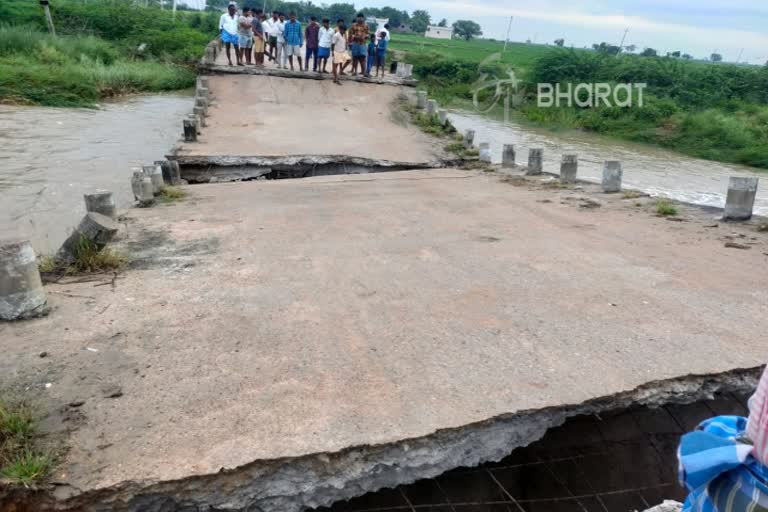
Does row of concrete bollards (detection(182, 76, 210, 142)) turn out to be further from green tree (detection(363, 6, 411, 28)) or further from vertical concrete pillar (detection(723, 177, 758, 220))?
green tree (detection(363, 6, 411, 28))

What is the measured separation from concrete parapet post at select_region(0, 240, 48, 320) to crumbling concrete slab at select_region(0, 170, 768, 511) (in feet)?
0.39

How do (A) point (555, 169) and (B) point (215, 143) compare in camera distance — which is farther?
(A) point (555, 169)

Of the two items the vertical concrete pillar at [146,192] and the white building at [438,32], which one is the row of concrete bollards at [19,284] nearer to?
the vertical concrete pillar at [146,192]

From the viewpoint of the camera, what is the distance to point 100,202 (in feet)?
17.6

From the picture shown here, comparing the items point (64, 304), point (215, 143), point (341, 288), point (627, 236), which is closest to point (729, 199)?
point (627, 236)

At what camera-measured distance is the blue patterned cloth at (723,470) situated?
1.60 m

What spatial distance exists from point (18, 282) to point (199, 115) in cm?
862

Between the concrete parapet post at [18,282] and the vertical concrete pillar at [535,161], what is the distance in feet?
23.3

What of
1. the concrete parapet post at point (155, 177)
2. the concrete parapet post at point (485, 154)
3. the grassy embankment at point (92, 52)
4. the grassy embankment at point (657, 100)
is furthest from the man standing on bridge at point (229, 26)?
the grassy embankment at point (657, 100)

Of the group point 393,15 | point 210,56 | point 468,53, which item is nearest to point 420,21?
point 393,15

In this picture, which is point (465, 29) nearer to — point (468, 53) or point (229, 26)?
point (468, 53)

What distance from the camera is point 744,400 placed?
354 centimetres

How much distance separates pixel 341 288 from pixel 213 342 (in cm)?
114

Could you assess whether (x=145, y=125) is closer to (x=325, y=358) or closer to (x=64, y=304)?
(x=64, y=304)
